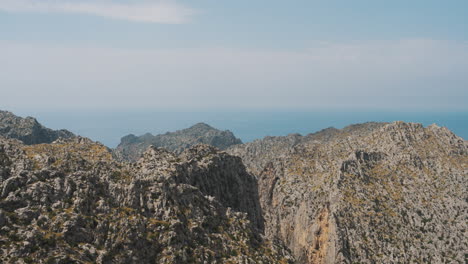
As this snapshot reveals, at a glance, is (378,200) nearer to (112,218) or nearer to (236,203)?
(236,203)

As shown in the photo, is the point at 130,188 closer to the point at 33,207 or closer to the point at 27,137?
the point at 33,207

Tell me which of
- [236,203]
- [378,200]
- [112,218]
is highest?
[112,218]

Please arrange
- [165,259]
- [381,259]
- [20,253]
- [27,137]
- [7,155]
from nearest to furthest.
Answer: [20,253] < [165,259] < [7,155] < [381,259] < [27,137]

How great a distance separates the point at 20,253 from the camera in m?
42.9

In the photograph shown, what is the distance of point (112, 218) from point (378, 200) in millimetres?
94116

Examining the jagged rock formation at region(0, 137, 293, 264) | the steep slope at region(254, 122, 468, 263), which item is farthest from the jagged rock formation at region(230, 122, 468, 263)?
the jagged rock formation at region(0, 137, 293, 264)

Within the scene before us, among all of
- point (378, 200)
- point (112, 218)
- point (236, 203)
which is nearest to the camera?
point (112, 218)

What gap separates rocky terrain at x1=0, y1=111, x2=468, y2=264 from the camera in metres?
51.8

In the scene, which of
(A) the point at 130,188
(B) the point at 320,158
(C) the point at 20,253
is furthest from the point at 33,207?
(B) the point at 320,158

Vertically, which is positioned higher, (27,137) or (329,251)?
(27,137)

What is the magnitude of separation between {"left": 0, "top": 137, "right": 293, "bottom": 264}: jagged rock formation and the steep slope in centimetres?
3315

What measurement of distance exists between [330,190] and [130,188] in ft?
272

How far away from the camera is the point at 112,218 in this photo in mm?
56250

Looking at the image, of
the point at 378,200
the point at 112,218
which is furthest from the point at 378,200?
the point at 112,218
